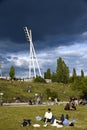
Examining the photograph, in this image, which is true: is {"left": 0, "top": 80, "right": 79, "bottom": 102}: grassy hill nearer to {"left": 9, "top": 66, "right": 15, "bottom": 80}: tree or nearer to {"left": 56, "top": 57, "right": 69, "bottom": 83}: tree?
{"left": 56, "top": 57, "right": 69, "bottom": 83}: tree

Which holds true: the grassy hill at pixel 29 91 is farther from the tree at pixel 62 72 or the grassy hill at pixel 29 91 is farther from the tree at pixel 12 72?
the tree at pixel 12 72

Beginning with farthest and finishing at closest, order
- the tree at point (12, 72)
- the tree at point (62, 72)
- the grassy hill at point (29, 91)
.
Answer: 1. the tree at point (62, 72)
2. the tree at point (12, 72)
3. the grassy hill at point (29, 91)

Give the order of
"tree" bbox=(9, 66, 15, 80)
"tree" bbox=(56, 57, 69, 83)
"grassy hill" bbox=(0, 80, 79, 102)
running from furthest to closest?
1. "tree" bbox=(56, 57, 69, 83)
2. "tree" bbox=(9, 66, 15, 80)
3. "grassy hill" bbox=(0, 80, 79, 102)

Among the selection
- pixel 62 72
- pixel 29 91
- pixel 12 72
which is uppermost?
pixel 12 72

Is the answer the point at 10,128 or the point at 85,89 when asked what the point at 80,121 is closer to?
the point at 10,128

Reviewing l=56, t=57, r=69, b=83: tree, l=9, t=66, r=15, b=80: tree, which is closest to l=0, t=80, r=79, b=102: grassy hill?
l=56, t=57, r=69, b=83: tree

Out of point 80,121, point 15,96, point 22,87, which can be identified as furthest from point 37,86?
point 80,121

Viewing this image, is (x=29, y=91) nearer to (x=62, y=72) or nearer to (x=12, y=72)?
(x=12, y=72)

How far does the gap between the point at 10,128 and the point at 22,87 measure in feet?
282

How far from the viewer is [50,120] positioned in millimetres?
32031

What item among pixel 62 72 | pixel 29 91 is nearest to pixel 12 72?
pixel 62 72

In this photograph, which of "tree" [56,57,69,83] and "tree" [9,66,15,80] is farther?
"tree" [56,57,69,83]

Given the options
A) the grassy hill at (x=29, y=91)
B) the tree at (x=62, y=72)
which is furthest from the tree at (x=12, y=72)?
the grassy hill at (x=29, y=91)

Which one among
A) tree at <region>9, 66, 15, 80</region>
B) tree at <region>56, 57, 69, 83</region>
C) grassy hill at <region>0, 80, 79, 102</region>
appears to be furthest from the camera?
tree at <region>56, 57, 69, 83</region>
